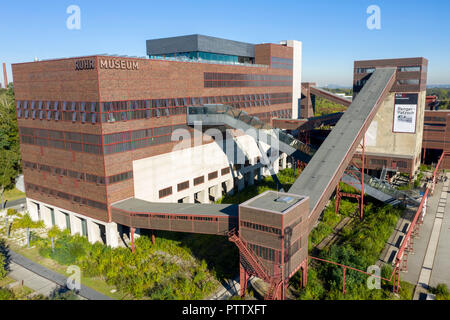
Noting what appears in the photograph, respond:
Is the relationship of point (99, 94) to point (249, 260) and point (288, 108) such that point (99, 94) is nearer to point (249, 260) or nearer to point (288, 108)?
point (249, 260)

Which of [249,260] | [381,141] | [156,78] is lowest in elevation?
[249,260]

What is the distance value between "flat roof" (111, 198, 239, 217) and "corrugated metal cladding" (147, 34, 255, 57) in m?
26.2

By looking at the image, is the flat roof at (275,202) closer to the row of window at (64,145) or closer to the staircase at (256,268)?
the staircase at (256,268)

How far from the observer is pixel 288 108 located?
71.9 m

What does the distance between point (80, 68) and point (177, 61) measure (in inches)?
477

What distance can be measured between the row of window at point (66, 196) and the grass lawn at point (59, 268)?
678cm

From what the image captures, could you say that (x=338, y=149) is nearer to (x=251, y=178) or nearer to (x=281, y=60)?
(x=251, y=178)

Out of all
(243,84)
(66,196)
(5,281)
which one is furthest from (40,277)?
(243,84)

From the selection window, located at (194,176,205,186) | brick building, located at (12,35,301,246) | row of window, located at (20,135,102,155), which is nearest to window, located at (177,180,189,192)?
brick building, located at (12,35,301,246)

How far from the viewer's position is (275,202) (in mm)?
29500
